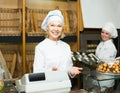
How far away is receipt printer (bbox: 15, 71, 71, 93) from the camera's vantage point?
1.09 m

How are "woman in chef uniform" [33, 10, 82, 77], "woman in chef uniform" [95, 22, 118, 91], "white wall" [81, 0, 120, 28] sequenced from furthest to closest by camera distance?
"white wall" [81, 0, 120, 28] < "woman in chef uniform" [95, 22, 118, 91] < "woman in chef uniform" [33, 10, 82, 77]

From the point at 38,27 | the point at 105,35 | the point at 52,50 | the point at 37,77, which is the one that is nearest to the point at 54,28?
the point at 52,50

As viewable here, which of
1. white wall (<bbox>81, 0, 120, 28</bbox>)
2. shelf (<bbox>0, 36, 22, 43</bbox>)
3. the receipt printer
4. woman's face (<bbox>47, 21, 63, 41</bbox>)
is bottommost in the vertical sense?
the receipt printer

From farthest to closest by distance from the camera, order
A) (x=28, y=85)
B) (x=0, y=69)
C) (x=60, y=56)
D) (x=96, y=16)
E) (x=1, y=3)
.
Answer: (x=96, y=16) → (x=1, y=3) → (x=0, y=69) → (x=60, y=56) → (x=28, y=85)

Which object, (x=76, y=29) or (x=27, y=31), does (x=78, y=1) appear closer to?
(x=76, y=29)

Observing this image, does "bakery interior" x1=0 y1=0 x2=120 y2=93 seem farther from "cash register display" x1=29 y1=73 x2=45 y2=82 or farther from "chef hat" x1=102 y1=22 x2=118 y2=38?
"cash register display" x1=29 y1=73 x2=45 y2=82

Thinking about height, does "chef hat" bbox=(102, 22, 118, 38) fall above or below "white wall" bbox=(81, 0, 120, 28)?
below

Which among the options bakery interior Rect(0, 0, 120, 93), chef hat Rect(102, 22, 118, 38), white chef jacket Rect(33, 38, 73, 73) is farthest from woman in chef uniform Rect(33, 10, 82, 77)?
A: chef hat Rect(102, 22, 118, 38)

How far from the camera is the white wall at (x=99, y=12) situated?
2.90 metres

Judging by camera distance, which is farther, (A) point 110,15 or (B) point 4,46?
(A) point 110,15

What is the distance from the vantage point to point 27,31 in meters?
2.58

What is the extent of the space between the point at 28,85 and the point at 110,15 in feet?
7.57

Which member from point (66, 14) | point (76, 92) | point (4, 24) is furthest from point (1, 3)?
point (76, 92)

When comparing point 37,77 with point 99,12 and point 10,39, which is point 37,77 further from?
point 99,12
